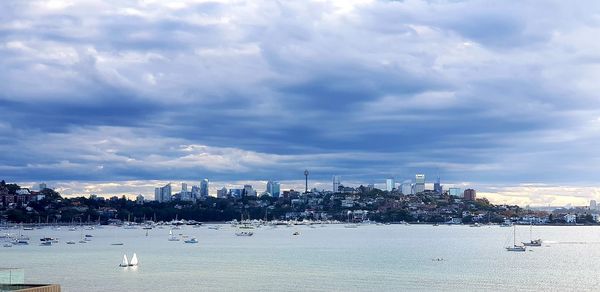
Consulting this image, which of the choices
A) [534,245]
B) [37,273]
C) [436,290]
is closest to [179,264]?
[37,273]

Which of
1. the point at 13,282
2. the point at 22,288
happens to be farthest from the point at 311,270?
the point at 22,288

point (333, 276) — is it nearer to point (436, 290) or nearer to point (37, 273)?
point (436, 290)

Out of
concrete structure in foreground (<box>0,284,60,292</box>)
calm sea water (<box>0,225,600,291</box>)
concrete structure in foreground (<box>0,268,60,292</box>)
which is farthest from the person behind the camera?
calm sea water (<box>0,225,600,291</box>)

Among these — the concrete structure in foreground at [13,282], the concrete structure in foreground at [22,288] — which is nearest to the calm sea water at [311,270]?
the concrete structure in foreground at [22,288]

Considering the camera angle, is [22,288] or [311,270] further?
[311,270]

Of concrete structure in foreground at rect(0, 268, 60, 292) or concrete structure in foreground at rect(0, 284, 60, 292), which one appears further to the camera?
concrete structure in foreground at rect(0, 268, 60, 292)

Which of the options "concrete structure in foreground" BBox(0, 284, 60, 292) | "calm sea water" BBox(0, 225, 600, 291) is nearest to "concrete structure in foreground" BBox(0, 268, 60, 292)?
"concrete structure in foreground" BBox(0, 284, 60, 292)

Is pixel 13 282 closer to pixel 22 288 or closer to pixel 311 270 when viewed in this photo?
pixel 22 288

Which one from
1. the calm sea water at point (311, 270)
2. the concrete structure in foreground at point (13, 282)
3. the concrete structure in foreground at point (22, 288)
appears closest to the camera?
the concrete structure in foreground at point (22, 288)

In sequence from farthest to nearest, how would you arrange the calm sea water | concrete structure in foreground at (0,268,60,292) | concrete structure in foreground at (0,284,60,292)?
the calm sea water → concrete structure in foreground at (0,268,60,292) → concrete structure in foreground at (0,284,60,292)

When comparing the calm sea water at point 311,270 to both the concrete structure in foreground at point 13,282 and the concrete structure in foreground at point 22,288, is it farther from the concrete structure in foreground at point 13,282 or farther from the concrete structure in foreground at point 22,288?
the concrete structure in foreground at point 13,282

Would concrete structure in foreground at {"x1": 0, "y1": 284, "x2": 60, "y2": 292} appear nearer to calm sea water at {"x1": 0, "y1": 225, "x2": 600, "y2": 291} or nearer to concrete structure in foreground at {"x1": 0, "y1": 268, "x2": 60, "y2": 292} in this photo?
concrete structure in foreground at {"x1": 0, "y1": 268, "x2": 60, "y2": 292}
